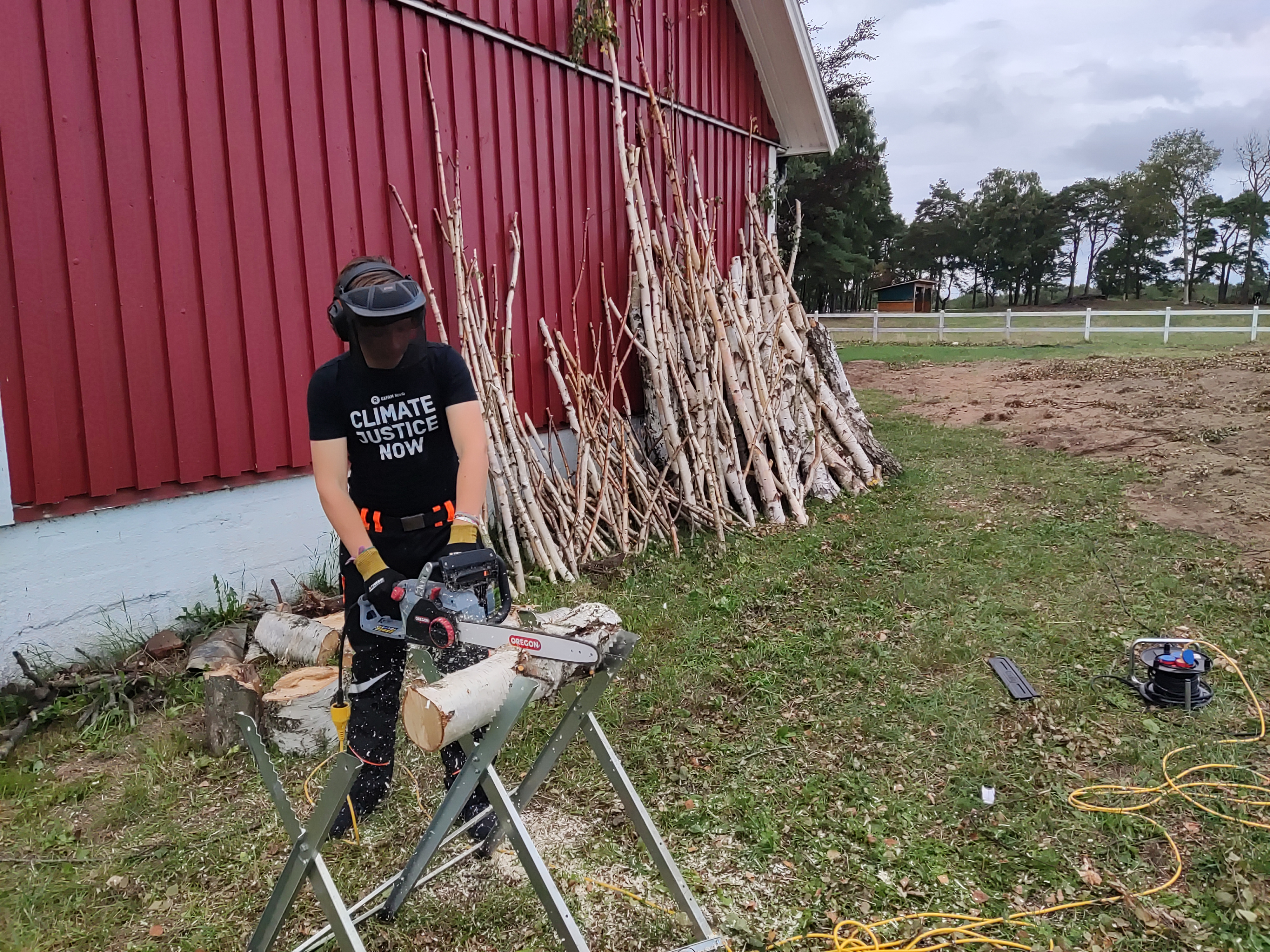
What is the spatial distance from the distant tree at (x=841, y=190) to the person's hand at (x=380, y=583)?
81.3 ft

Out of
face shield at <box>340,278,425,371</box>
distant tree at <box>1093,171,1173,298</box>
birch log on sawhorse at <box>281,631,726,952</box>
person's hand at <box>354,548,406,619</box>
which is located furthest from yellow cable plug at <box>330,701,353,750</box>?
distant tree at <box>1093,171,1173,298</box>

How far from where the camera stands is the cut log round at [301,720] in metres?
3.59

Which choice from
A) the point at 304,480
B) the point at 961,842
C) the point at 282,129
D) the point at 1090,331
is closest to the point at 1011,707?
the point at 961,842

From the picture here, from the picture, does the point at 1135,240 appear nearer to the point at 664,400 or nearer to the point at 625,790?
the point at 664,400

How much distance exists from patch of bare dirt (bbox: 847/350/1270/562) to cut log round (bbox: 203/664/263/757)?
6.37m

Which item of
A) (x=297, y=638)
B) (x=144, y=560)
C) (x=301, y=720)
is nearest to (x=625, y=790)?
(x=301, y=720)

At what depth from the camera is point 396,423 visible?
2766 mm

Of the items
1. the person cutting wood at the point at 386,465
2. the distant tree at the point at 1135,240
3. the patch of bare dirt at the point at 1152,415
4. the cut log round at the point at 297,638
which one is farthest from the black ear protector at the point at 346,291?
the distant tree at the point at 1135,240

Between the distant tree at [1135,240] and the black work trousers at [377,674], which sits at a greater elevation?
the distant tree at [1135,240]

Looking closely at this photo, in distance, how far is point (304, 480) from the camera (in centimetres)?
524

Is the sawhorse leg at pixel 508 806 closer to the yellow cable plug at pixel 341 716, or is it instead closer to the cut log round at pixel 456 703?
the cut log round at pixel 456 703

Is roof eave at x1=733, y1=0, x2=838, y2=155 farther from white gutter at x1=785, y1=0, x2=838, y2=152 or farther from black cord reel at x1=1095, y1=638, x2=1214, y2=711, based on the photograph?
black cord reel at x1=1095, y1=638, x2=1214, y2=711

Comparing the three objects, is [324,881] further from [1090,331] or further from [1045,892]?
[1090,331]

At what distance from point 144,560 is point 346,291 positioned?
9.24 ft
